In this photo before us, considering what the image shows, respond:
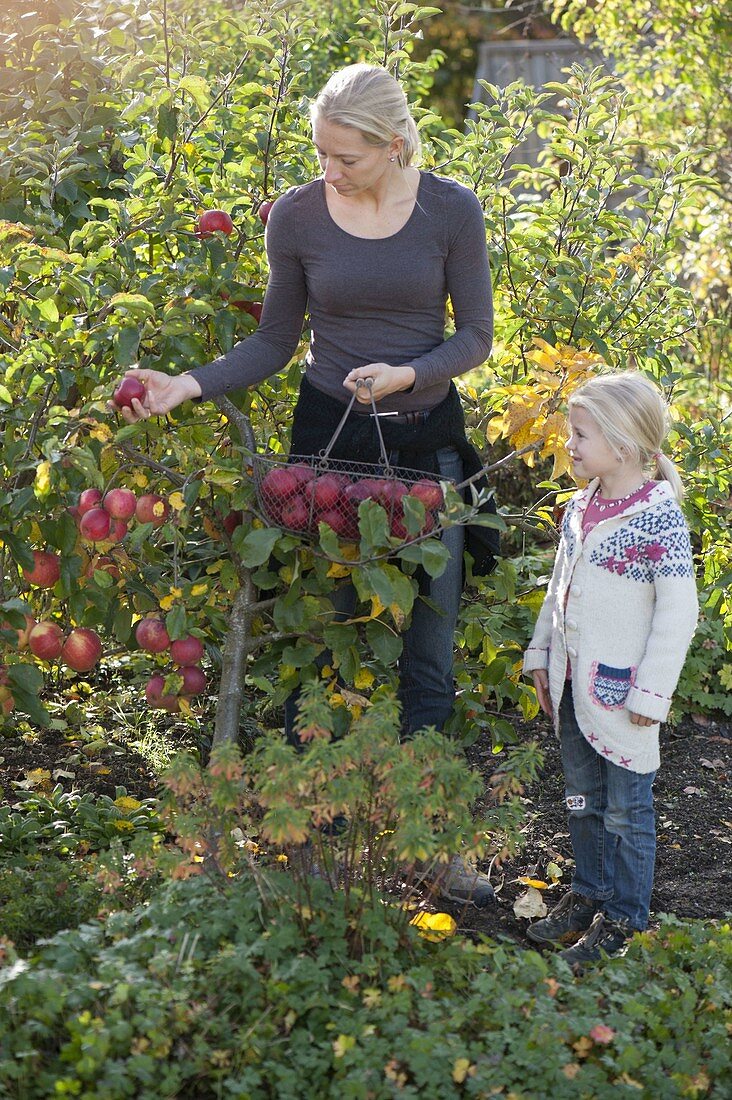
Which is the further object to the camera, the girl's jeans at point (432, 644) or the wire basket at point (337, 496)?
the girl's jeans at point (432, 644)

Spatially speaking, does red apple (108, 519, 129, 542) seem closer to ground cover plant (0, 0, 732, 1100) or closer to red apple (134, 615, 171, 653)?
ground cover plant (0, 0, 732, 1100)

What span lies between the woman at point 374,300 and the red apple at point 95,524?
200 mm

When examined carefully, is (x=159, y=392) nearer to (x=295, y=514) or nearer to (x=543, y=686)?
(x=295, y=514)

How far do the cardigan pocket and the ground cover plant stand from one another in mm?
233

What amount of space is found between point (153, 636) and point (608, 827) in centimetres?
100

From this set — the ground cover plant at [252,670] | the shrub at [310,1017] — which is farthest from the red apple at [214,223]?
the shrub at [310,1017]

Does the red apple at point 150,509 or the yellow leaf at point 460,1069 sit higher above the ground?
the red apple at point 150,509

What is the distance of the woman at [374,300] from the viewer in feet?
7.91

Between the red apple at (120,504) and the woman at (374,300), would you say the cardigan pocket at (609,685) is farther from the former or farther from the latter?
the red apple at (120,504)

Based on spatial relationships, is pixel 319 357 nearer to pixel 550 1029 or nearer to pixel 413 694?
pixel 413 694

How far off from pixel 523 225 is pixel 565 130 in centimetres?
27

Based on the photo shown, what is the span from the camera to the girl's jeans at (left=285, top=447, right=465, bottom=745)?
2678mm

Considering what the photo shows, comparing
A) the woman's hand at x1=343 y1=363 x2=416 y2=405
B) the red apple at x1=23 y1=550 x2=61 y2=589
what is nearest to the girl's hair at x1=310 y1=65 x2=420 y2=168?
the woman's hand at x1=343 y1=363 x2=416 y2=405

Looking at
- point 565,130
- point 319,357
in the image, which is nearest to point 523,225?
point 565,130
